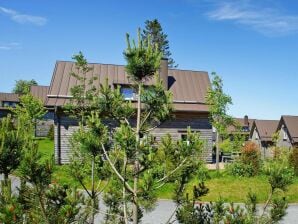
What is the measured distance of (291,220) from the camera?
47.4 ft

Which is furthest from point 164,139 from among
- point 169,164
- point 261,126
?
point 261,126

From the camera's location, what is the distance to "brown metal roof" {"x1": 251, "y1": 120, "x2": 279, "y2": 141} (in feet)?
158

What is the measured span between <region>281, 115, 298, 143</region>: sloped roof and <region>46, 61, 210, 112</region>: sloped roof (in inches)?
649

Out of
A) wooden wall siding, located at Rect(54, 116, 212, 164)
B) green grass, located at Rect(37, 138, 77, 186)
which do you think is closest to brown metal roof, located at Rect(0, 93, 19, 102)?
green grass, located at Rect(37, 138, 77, 186)

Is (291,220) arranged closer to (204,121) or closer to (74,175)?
(74,175)

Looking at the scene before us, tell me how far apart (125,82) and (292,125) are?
80.3ft

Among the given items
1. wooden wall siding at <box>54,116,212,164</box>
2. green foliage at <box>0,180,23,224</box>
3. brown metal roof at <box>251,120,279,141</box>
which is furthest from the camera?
brown metal roof at <box>251,120,279,141</box>

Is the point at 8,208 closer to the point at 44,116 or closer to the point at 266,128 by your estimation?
the point at 266,128

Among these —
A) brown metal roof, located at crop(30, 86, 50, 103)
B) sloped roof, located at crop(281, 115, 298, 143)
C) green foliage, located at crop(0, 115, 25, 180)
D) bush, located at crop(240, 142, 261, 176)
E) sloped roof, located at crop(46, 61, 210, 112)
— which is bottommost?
bush, located at crop(240, 142, 261, 176)

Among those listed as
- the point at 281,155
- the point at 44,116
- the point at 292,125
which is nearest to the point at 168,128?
the point at 281,155

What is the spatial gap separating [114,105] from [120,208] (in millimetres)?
2267

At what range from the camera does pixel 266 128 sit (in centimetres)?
4931

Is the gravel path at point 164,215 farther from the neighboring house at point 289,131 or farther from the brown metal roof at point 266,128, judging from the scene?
the brown metal roof at point 266,128

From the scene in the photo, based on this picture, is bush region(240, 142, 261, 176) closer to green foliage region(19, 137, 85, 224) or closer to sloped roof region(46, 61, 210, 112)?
sloped roof region(46, 61, 210, 112)
